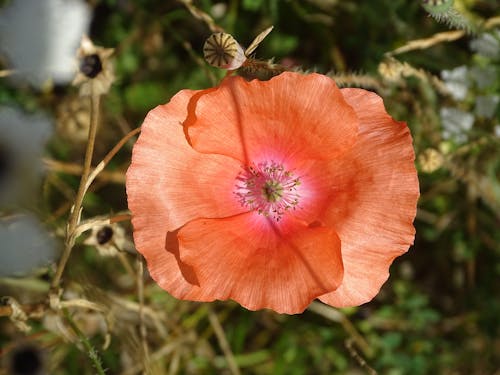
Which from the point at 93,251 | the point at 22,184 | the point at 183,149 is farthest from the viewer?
the point at 93,251

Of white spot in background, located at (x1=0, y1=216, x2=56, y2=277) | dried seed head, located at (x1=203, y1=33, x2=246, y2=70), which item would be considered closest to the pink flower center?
dried seed head, located at (x1=203, y1=33, x2=246, y2=70)

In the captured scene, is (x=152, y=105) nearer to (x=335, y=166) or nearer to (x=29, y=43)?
(x=29, y=43)

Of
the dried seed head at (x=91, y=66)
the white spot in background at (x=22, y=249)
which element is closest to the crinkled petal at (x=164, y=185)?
the dried seed head at (x=91, y=66)

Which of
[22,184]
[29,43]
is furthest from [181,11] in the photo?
[22,184]

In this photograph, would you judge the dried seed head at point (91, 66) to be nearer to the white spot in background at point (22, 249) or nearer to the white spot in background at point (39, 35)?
the white spot in background at point (22, 249)

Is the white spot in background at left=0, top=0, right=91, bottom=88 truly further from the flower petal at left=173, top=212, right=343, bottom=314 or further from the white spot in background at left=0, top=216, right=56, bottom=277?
the flower petal at left=173, top=212, right=343, bottom=314

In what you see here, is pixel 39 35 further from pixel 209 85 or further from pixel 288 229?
pixel 288 229

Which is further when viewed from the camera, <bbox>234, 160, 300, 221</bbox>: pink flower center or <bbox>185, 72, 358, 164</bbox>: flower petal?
<bbox>234, 160, 300, 221</bbox>: pink flower center
